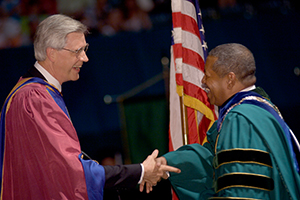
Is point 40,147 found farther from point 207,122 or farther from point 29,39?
point 29,39

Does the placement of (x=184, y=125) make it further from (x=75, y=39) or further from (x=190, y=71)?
(x=75, y=39)

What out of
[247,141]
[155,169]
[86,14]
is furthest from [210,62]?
[86,14]

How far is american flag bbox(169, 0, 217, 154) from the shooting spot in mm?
3930

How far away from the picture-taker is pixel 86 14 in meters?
6.80

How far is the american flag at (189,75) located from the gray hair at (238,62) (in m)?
1.18

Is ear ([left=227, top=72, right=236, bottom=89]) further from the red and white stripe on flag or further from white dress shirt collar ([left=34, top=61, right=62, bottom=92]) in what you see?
white dress shirt collar ([left=34, top=61, right=62, bottom=92])

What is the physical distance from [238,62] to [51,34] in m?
1.50

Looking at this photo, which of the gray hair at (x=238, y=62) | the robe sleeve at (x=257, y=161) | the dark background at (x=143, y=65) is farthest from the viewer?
the dark background at (x=143, y=65)

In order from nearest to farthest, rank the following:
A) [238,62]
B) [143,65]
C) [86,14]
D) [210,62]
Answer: [238,62]
[210,62]
[143,65]
[86,14]

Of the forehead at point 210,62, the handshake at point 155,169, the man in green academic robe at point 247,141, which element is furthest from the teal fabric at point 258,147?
the handshake at point 155,169

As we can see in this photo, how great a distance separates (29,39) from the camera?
21.6 feet

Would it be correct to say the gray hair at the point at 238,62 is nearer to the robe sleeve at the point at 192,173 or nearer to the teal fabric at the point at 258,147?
the teal fabric at the point at 258,147

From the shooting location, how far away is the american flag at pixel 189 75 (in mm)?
3930

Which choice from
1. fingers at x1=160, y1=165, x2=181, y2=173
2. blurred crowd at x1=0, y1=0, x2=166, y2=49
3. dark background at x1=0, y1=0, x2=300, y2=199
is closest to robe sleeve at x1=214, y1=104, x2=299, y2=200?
fingers at x1=160, y1=165, x2=181, y2=173
